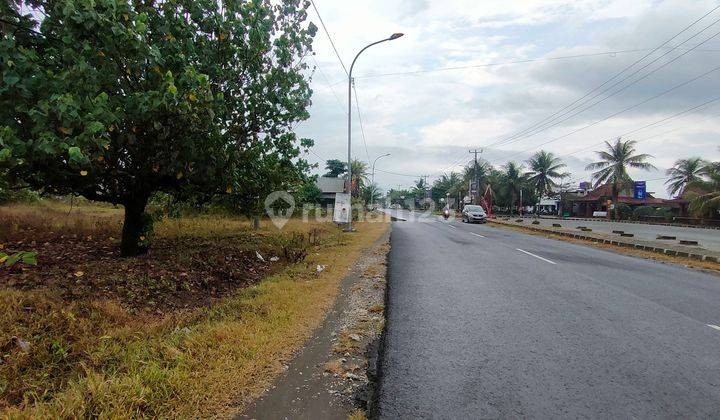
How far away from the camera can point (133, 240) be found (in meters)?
7.63

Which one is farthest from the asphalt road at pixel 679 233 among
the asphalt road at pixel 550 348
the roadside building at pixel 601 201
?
the roadside building at pixel 601 201

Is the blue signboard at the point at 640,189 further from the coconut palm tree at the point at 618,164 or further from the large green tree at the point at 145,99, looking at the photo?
the large green tree at the point at 145,99

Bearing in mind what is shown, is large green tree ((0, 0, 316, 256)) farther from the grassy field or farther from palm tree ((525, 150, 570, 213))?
palm tree ((525, 150, 570, 213))

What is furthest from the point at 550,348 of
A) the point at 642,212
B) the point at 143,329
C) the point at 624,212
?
the point at 624,212

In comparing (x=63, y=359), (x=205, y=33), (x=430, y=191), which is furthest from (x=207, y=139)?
(x=430, y=191)

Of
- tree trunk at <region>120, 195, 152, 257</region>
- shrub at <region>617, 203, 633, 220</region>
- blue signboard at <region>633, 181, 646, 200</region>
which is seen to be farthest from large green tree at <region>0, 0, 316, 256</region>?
blue signboard at <region>633, 181, 646, 200</region>

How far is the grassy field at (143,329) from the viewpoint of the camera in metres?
2.96

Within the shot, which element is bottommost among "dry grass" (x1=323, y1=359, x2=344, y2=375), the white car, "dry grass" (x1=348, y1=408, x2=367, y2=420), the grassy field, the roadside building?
"dry grass" (x1=348, y1=408, x2=367, y2=420)

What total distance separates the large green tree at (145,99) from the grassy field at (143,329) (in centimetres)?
145

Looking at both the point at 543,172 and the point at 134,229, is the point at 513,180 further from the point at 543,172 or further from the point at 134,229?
the point at 134,229

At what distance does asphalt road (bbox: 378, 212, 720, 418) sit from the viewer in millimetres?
3127

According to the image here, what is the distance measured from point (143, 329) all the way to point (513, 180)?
6547 cm

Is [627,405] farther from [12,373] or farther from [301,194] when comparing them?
[301,194]

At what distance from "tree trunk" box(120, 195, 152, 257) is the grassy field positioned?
0.94ft
